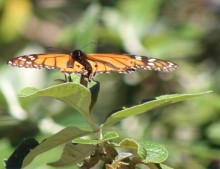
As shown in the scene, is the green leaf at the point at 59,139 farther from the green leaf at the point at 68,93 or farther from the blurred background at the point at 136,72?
the blurred background at the point at 136,72

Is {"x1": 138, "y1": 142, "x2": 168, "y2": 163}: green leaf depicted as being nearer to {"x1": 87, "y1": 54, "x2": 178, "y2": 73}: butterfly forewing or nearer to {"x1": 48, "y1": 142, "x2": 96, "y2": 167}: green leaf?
{"x1": 48, "y1": 142, "x2": 96, "y2": 167}: green leaf

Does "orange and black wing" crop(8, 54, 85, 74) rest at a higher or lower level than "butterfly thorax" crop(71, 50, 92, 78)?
higher

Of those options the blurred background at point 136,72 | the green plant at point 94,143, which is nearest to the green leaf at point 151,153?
the green plant at point 94,143

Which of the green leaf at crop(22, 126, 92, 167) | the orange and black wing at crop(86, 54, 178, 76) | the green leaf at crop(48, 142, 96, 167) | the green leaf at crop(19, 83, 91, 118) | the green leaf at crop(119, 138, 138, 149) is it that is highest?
the green leaf at crop(19, 83, 91, 118)

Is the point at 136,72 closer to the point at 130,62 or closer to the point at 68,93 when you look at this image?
the point at 130,62

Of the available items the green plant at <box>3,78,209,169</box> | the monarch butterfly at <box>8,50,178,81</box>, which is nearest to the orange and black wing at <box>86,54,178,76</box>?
the monarch butterfly at <box>8,50,178,81</box>

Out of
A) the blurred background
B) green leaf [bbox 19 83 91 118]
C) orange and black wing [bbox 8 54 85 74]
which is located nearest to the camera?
green leaf [bbox 19 83 91 118]

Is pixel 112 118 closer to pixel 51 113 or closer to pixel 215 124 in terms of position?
pixel 51 113

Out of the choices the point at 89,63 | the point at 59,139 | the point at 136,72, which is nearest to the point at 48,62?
the point at 89,63
